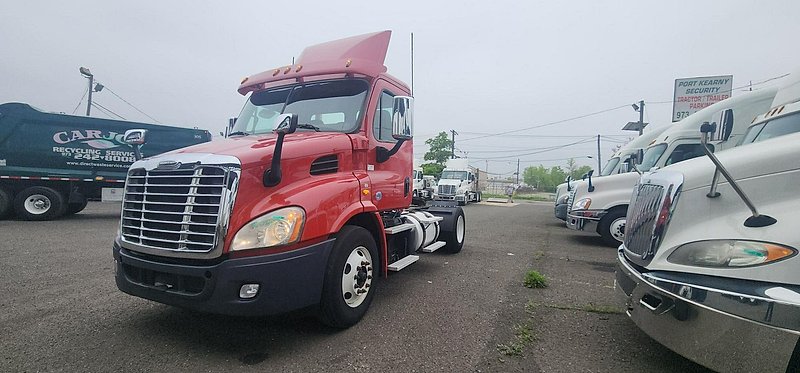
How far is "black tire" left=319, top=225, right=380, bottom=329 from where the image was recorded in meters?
3.19

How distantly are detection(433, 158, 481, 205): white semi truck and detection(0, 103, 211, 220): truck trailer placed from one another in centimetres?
1553

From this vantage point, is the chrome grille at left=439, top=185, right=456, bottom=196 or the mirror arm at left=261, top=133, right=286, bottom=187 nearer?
the mirror arm at left=261, top=133, right=286, bottom=187

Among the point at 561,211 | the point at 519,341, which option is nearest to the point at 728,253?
the point at 519,341

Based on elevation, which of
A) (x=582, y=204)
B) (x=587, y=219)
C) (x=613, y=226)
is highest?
(x=582, y=204)

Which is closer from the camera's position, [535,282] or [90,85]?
[535,282]

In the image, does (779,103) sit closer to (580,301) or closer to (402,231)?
(580,301)

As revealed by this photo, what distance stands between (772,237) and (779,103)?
3041mm

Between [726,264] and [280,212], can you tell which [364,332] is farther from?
[726,264]

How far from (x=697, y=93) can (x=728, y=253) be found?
28775 mm

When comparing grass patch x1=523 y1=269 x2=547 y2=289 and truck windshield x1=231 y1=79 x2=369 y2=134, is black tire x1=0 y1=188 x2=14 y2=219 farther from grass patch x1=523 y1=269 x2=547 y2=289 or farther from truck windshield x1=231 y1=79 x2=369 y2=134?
grass patch x1=523 y1=269 x2=547 y2=289

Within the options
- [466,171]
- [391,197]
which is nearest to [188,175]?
[391,197]

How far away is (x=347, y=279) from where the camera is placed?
3449mm

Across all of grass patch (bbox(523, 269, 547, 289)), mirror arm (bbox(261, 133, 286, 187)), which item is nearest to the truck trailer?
mirror arm (bbox(261, 133, 286, 187))

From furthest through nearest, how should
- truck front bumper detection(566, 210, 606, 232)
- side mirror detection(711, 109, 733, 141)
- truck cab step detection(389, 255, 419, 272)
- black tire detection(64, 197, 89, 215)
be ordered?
black tire detection(64, 197, 89, 215) < truck front bumper detection(566, 210, 606, 232) < truck cab step detection(389, 255, 419, 272) < side mirror detection(711, 109, 733, 141)
